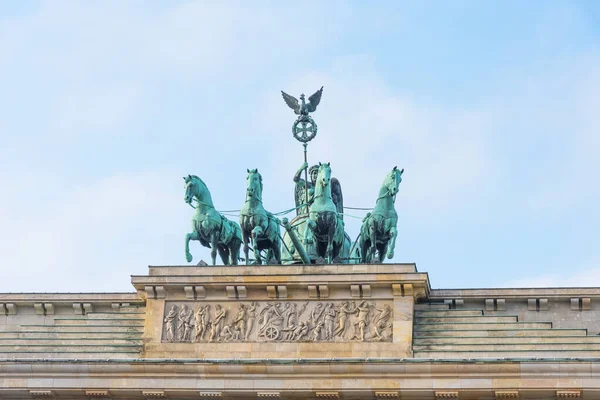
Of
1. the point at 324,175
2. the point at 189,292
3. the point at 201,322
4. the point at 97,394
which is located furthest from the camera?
the point at 324,175

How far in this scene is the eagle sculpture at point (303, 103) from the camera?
4851 centimetres

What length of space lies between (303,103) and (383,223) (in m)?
5.81

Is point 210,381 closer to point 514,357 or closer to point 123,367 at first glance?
point 123,367

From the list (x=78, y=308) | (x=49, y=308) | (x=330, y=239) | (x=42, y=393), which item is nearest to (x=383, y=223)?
(x=330, y=239)

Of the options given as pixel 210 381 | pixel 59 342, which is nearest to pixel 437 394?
pixel 210 381

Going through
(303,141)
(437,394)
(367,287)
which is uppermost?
(303,141)

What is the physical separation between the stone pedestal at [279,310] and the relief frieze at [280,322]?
0.08 feet

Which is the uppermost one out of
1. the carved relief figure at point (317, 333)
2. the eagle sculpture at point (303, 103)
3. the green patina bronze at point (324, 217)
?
the eagle sculpture at point (303, 103)

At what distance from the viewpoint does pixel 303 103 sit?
1911 inches

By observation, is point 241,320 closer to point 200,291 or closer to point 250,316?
point 250,316

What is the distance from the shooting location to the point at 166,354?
1665 inches

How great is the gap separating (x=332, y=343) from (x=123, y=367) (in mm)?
4797

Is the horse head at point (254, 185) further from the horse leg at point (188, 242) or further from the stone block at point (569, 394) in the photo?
the stone block at point (569, 394)

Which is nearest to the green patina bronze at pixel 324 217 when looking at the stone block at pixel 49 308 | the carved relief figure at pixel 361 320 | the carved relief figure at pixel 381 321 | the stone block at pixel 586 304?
the carved relief figure at pixel 361 320
